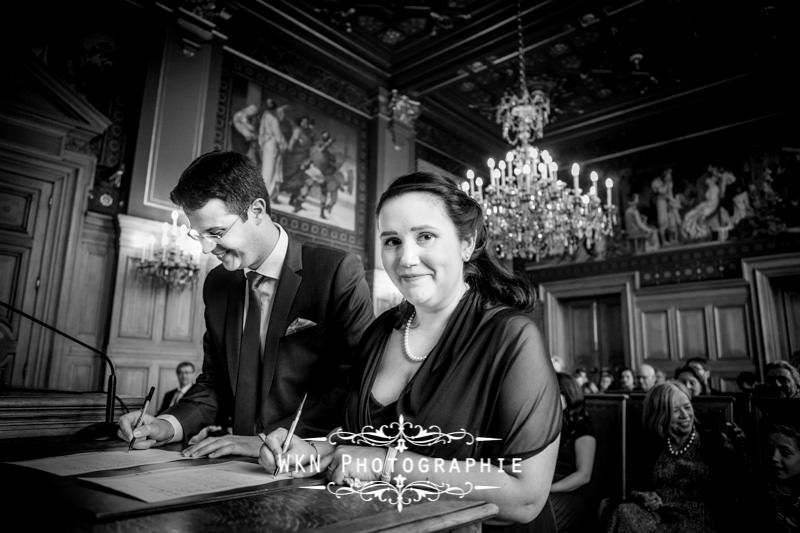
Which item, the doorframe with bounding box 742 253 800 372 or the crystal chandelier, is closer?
the crystal chandelier

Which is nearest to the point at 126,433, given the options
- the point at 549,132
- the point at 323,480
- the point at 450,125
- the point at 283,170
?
the point at 323,480

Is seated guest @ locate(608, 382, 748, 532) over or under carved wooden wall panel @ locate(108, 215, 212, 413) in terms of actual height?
under

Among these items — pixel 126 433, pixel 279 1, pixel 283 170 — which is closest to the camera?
pixel 126 433

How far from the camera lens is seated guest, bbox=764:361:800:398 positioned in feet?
14.9

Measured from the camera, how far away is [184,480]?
97cm

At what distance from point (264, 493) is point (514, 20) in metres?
7.34

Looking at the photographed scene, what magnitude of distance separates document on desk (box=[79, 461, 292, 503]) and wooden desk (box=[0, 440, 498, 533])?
1.1 inches

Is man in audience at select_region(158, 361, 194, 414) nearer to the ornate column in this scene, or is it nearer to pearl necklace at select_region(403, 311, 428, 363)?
the ornate column

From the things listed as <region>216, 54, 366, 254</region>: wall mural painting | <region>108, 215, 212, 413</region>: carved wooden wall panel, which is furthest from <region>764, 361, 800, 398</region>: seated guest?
<region>108, 215, 212, 413</region>: carved wooden wall panel

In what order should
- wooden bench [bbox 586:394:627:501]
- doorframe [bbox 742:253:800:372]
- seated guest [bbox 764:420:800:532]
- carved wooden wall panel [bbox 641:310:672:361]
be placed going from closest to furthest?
seated guest [bbox 764:420:800:532] < wooden bench [bbox 586:394:627:501] < doorframe [bbox 742:253:800:372] < carved wooden wall panel [bbox 641:310:672:361]

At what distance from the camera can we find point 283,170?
7141 millimetres

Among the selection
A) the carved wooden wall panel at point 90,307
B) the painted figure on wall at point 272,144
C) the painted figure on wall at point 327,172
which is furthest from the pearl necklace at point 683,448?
the painted figure on wall at point 327,172

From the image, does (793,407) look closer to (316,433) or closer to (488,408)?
(488,408)

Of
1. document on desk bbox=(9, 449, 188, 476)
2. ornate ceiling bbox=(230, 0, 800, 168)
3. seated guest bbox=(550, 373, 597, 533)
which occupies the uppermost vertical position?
ornate ceiling bbox=(230, 0, 800, 168)
